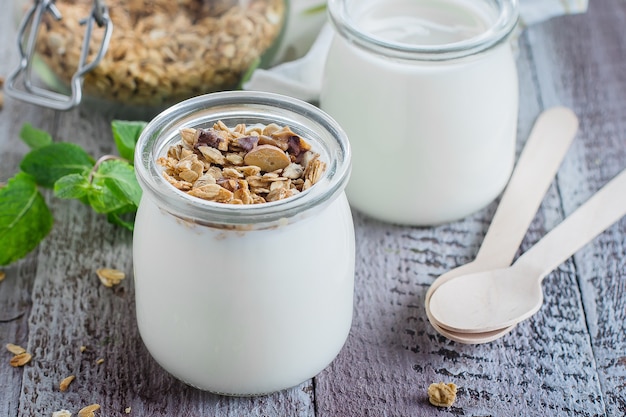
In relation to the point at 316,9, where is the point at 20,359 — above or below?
below

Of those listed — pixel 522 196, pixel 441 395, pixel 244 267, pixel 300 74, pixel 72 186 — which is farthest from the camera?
pixel 300 74

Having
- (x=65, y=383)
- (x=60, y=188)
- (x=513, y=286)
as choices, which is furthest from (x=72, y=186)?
(x=513, y=286)

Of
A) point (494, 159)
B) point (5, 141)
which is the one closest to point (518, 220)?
point (494, 159)

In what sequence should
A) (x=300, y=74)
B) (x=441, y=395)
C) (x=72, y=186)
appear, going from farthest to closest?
(x=300, y=74)
(x=72, y=186)
(x=441, y=395)

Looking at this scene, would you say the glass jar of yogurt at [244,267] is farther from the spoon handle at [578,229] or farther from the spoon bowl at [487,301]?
the spoon handle at [578,229]

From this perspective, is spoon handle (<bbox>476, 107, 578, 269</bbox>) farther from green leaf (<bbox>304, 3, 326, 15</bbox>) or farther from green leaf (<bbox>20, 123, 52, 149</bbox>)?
green leaf (<bbox>20, 123, 52, 149</bbox>)

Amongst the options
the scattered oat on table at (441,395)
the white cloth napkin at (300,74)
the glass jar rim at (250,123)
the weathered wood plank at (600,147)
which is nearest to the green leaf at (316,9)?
the white cloth napkin at (300,74)

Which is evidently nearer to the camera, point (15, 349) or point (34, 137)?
point (15, 349)

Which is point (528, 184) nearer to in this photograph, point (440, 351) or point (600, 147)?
point (600, 147)
